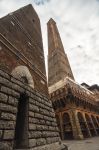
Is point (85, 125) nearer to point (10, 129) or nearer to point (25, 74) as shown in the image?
point (25, 74)

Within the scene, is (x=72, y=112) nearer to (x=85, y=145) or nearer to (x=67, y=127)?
(x=67, y=127)

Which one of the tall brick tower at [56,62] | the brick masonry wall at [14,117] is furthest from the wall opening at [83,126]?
the brick masonry wall at [14,117]

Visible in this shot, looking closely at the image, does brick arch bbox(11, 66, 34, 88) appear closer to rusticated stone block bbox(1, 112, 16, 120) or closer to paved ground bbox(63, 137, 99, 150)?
rusticated stone block bbox(1, 112, 16, 120)

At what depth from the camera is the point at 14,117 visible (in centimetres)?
337

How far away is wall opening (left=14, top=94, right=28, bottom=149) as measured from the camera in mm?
3590

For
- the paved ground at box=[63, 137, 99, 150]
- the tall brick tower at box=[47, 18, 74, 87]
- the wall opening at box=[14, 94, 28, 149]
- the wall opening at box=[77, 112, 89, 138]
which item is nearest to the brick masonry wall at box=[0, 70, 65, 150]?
the wall opening at box=[14, 94, 28, 149]

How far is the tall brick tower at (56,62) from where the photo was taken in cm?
2875

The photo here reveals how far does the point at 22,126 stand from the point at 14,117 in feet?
2.19

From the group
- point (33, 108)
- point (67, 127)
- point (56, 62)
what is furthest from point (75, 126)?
point (56, 62)

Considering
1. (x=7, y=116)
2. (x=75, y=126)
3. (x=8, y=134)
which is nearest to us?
(x=8, y=134)

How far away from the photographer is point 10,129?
3.11 metres

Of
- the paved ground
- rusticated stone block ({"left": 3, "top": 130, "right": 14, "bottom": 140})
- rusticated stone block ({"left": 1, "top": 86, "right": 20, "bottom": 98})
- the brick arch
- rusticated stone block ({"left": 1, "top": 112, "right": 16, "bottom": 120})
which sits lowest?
the paved ground

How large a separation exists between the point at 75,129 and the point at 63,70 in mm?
16344

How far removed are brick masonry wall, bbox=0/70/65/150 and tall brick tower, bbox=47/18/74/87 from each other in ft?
72.8
